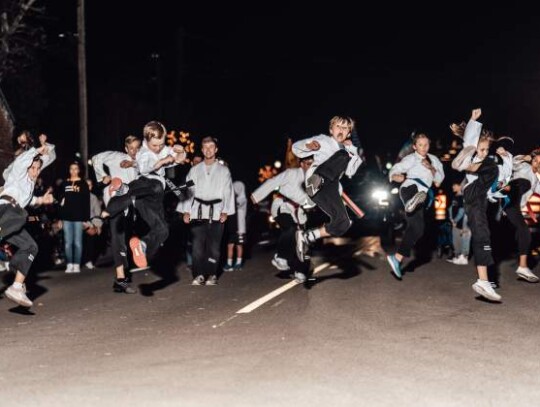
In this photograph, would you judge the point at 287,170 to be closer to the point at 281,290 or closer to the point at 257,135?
the point at 281,290

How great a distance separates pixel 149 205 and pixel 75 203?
4497 mm

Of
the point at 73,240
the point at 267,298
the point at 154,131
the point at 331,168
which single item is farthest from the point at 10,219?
the point at 73,240


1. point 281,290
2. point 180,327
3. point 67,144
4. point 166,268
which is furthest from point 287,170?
point 67,144

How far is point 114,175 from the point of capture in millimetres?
11070

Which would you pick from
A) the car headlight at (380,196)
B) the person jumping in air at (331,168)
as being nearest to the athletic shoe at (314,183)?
the person jumping in air at (331,168)

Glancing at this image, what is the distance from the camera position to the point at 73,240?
1509cm

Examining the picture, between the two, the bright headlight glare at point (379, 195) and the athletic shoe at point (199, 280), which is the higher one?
the athletic shoe at point (199, 280)

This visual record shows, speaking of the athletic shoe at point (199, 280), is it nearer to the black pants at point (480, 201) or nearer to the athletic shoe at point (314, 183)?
the athletic shoe at point (314, 183)

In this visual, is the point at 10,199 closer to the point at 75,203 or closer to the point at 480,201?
the point at 75,203

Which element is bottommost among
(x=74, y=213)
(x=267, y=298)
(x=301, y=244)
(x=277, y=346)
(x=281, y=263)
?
(x=281, y=263)

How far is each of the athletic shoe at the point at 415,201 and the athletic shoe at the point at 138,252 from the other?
12.2ft

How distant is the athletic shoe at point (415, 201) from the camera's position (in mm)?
11727

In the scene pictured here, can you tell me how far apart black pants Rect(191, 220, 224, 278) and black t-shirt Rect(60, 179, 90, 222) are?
327 cm

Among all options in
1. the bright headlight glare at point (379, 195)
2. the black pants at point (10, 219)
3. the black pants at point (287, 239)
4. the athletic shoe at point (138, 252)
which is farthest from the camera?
the bright headlight glare at point (379, 195)
